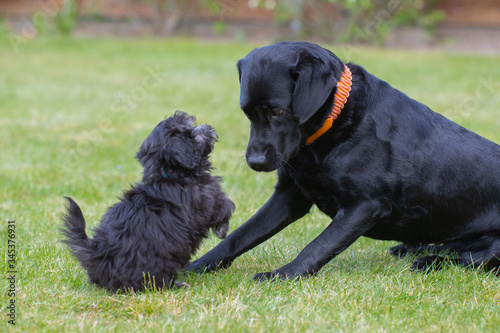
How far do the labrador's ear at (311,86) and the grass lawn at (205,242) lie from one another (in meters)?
0.85

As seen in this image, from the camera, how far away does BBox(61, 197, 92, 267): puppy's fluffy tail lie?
9.24ft

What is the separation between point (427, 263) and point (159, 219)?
154 centimetres

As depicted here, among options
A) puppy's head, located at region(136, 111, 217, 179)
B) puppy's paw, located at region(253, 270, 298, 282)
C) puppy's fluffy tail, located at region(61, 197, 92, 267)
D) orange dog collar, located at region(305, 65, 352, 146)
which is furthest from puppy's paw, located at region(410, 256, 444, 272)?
puppy's fluffy tail, located at region(61, 197, 92, 267)

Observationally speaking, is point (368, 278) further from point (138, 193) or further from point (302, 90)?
point (138, 193)

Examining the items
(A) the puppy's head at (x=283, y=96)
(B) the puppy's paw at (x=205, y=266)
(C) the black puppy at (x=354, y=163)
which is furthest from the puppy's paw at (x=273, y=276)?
(A) the puppy's head at (x=283, y=96)

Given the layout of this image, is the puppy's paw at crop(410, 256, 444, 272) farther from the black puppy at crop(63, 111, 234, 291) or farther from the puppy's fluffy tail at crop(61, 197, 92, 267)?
the puppy's fluffy tail at crop(61, 197, 92, 267)

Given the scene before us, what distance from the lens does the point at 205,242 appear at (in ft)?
12.7

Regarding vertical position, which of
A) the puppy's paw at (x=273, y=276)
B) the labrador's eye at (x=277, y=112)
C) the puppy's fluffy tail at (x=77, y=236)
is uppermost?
the labrador's eye at (x=277, y=112)

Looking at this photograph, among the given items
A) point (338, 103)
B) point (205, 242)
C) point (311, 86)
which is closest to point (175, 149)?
point (311, 86)

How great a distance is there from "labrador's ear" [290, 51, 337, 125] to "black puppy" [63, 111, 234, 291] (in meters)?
0.53

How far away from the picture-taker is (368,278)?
3.16m

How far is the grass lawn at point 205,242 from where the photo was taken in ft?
8.61

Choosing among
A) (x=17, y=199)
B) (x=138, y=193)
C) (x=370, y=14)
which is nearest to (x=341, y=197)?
(x=138, y=193)

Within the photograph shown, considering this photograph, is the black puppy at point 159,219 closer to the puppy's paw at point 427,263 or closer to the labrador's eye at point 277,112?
the labrador's eye at point 277,112
